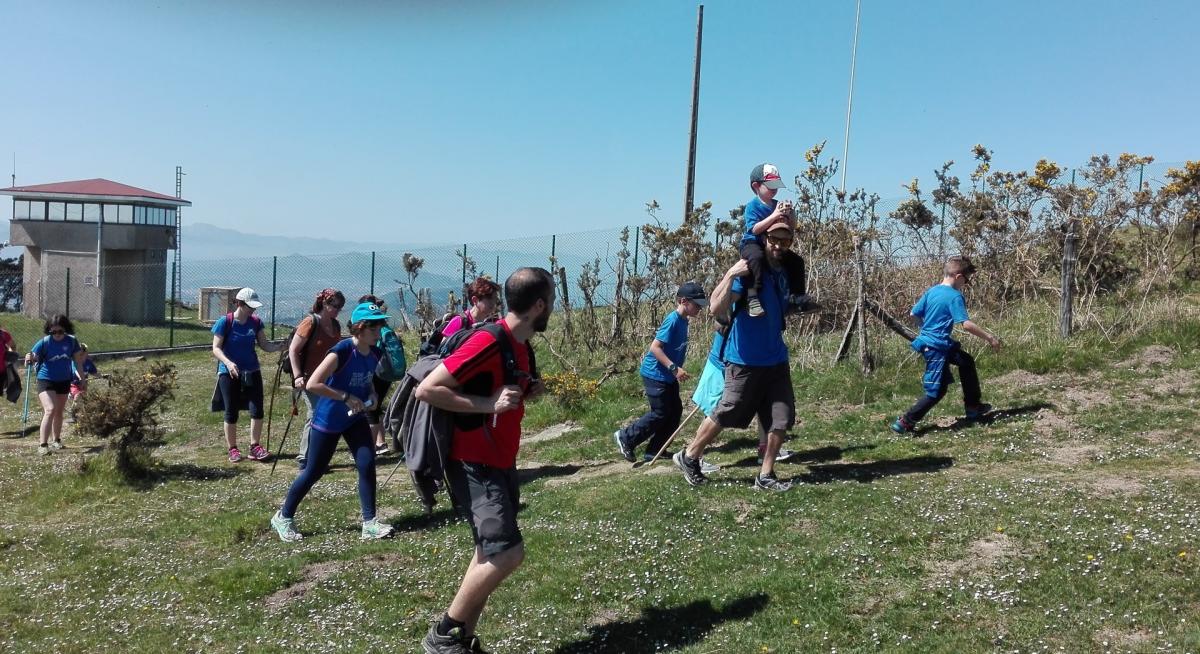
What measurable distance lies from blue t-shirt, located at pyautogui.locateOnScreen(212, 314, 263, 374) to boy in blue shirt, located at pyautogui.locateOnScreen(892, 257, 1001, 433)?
6512 millimetres

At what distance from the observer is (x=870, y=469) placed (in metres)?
7.32

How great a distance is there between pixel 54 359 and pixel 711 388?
8.06 meters

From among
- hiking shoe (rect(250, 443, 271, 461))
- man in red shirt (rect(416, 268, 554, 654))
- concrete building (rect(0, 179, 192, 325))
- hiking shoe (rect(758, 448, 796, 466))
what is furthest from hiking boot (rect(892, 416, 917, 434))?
concrete building (rect(0, 179, 192, 325))

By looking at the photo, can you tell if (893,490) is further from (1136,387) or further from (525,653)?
(1136,387)

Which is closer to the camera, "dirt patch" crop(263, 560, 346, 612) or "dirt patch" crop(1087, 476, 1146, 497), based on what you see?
"dirt patch" crop(263, 560, 346, 612)

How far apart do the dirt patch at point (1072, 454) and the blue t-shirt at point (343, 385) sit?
512 centimetres

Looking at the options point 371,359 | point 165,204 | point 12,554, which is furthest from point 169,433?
point 165,204

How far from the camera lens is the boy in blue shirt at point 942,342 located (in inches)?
320

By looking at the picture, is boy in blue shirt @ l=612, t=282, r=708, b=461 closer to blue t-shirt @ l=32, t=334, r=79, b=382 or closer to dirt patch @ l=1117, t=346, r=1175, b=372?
dirt patch @ l=1117, t=346, r=1175, b=372

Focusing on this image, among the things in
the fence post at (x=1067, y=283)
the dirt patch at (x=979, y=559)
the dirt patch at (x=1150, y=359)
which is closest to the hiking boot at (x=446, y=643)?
the dirt patch at (x=979, y=559)

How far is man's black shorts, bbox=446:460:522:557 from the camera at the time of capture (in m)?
4.27

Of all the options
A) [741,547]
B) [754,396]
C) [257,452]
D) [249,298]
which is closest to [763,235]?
[754,396]

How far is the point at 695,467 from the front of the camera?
23.1 feet

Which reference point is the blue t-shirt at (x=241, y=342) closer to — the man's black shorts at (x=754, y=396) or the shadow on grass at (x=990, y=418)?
the man's black shorts at (x=754, y=396)
